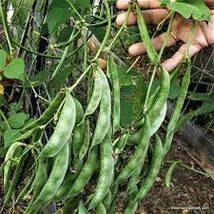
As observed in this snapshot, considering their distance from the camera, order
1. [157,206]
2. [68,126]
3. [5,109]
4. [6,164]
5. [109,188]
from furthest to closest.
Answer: [157,206]
[5,109]
[6,164]
[109,188]
[68,126]

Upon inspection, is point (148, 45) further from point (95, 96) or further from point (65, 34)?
point (65, 34)

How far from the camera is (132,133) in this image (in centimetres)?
93

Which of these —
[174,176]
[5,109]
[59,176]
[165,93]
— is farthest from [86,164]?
[174,176]

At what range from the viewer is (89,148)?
88 centimetres

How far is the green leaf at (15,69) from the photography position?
4.42 feet

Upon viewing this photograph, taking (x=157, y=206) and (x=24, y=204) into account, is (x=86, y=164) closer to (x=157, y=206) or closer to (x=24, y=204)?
(x=24, y=204)

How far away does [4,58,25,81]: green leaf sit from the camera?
1347mm

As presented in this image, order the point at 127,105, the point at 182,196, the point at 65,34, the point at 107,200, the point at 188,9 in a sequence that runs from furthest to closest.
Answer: the point at 182,196 → the point at 65,34 → the point at 127,105 → the point at 188,9 → the point at 107,200

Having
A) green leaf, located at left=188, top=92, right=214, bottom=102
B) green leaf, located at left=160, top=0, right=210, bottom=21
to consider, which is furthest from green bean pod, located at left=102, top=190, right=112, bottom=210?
green leaf, located at left=188, top=92, right=214, bottom=102

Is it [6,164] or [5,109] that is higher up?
[6,164]

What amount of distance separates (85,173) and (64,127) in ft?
0.31

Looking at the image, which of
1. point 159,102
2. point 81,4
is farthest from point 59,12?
point 159,102

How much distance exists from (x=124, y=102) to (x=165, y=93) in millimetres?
373

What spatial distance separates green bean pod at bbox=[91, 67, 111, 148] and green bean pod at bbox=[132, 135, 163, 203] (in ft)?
0.49
